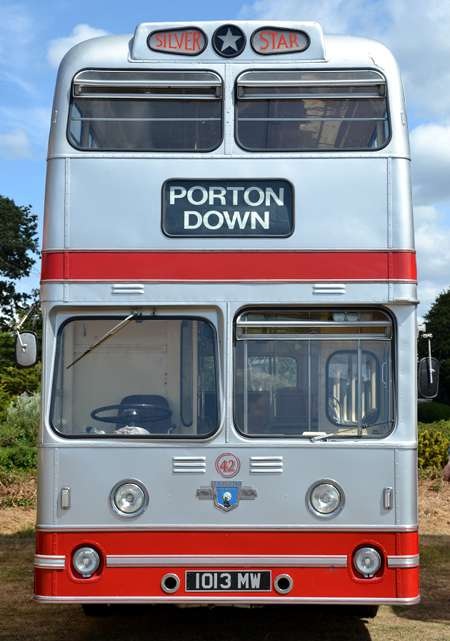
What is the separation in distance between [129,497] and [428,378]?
2.26 meters

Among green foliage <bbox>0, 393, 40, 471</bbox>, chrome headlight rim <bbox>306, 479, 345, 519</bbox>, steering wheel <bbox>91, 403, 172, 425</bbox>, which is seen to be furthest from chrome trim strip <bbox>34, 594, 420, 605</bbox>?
green foliage <bbox>0, 393, 40, 471</bbox>

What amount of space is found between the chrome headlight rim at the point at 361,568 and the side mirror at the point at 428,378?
1.19m

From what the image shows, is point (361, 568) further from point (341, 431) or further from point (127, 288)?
point (127, 288)

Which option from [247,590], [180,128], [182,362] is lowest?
[247,590]

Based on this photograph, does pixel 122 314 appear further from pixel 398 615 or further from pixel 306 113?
pixel 398 615

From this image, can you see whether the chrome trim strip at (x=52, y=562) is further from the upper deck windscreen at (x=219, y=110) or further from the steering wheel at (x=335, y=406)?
the upper deck windscreen at (x=219, y=110)

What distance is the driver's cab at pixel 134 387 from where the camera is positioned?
23.2 ft

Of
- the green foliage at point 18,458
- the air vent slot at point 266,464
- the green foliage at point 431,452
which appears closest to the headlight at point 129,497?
the air vent slot at point 266,464

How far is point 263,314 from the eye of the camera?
7141 mm

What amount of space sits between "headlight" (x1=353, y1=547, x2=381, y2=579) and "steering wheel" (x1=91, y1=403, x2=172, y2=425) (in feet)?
5.07

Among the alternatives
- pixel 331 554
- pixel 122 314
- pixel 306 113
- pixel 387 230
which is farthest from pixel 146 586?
pixel 306 113

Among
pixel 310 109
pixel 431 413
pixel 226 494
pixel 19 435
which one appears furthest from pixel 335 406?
pixel 431 413

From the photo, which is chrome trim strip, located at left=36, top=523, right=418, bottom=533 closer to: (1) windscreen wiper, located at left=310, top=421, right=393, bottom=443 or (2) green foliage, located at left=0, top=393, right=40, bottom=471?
(1) windscreen wiper, located at left=310, top=421, right=393, bottom=443

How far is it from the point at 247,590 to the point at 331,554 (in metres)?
0.60
